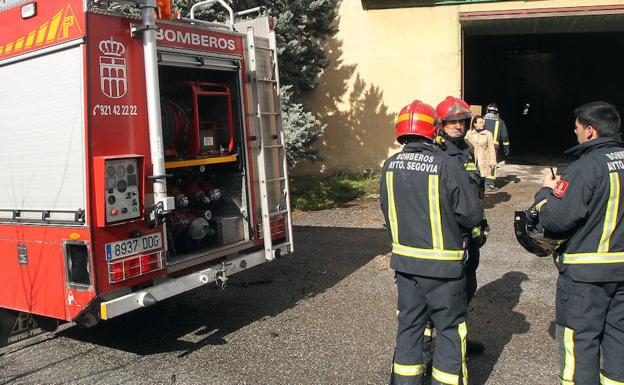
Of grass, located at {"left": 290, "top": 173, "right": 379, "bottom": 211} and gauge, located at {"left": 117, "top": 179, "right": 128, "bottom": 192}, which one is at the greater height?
gauge, located at {"left": 117, "top": 179, "right": 128, "bottom": 192}

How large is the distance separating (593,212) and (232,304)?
143 inches

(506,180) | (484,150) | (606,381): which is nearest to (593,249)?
(606,381)

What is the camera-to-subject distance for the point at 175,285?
4.41 m

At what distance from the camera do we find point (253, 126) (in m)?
5.22

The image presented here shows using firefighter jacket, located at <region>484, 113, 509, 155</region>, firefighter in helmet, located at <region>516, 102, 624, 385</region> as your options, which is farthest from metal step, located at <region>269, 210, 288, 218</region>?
firefighter jacket, located at <region>484, 113, 509, 155</region>

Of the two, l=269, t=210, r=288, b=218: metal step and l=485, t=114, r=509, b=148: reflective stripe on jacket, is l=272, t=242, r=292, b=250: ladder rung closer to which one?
l=269, t=210, r=288, b=218: metal step

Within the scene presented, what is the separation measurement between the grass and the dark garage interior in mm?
4135

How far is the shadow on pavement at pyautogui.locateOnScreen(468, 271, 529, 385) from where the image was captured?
4.09m

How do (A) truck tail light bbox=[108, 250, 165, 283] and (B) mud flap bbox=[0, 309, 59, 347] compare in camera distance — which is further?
(B) mud flap bbox=[0, 309, 59, 347]

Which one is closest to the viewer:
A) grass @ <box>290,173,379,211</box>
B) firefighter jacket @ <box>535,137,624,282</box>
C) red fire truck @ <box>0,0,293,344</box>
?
firefighter jacket @ <box>535,137,624,282</box>

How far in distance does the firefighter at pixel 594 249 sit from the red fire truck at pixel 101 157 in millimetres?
2684

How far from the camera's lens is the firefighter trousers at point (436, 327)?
3.25 meters

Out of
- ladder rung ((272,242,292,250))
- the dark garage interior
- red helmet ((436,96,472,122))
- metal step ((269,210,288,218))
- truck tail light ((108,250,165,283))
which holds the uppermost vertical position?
the dark garage interior

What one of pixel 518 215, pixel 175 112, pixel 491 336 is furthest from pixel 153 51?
pixel 491 336
